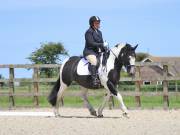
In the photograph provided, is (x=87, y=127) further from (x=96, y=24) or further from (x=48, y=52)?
(x=48, y=52)

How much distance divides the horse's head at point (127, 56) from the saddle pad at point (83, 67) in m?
0.83

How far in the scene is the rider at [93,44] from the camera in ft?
39.9

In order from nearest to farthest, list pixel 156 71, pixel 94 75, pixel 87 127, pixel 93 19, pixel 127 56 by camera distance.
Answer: pixel 87 127 → pixel 127 56 → pixel 93 19 → pixel 94 75 → pixel 156 71

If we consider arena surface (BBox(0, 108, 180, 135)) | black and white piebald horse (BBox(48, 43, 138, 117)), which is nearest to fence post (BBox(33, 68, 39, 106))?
black and white piebald horse (BBox(48, 43, 138, 117))

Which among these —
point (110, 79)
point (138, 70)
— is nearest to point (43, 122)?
point (110, 79)

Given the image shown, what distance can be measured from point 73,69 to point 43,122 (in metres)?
2.25

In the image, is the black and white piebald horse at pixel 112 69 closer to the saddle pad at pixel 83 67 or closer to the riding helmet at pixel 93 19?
the saddle pad at pixel 83 67

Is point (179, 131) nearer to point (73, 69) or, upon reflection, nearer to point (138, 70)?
point (73, 69)

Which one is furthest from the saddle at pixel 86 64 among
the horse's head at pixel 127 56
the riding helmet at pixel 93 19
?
the riding helmet at pixel 93 19

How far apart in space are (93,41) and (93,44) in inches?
3.8

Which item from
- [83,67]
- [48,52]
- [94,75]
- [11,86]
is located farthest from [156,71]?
[94,75]

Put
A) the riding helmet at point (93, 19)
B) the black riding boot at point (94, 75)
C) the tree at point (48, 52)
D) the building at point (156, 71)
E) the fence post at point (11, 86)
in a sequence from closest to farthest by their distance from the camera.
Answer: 1. the riding helmet at point (93, 19)
2. the black riding boot at point (94, 75)
3. the building at point (156, 71)
4. the fence post at point (11, 86)
5. the tree at point (48, 52)

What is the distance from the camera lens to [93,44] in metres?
12.1

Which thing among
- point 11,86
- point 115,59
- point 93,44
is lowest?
point 11,86
